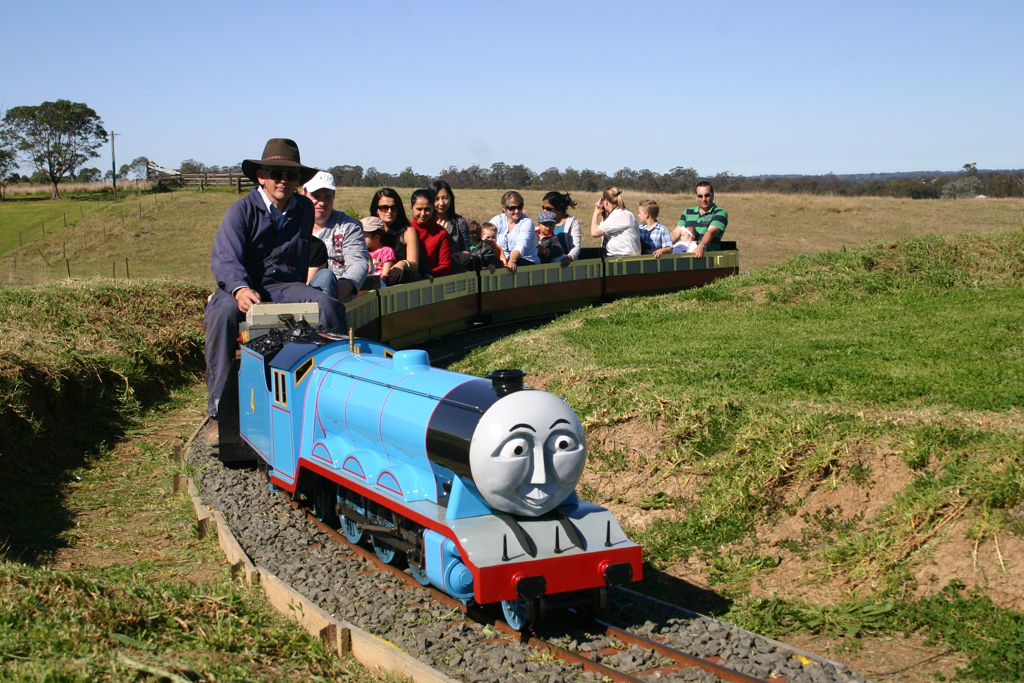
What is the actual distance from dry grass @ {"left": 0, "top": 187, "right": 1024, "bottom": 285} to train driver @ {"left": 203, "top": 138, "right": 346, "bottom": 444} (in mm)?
16833

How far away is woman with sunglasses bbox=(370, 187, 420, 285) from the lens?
12.2 m

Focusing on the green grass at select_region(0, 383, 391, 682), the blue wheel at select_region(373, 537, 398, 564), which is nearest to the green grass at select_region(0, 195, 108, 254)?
the green grass at select_region(0, 383, 391, 682)

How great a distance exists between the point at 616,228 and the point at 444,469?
12456 mm

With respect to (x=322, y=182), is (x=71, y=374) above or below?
below

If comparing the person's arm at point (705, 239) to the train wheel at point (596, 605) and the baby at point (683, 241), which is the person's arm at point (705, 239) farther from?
the train wheel at point (596, 605)

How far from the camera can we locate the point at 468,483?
533cm

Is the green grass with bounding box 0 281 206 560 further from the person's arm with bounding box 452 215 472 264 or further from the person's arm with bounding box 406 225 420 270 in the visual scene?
the person's arm with bounding box 452 215 472 264

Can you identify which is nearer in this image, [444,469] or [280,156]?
[444,469]

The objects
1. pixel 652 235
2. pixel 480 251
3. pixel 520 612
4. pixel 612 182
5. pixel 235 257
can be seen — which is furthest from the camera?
pixel 612 182

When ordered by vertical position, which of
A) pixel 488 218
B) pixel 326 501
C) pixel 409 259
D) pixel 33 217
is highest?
pixel 33 217

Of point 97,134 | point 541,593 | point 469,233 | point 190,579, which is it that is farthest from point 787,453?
point 97,134

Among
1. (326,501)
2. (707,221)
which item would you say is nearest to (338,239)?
(326,501)

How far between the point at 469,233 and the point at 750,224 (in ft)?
86.1

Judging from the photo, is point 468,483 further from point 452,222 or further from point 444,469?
point 452,222
